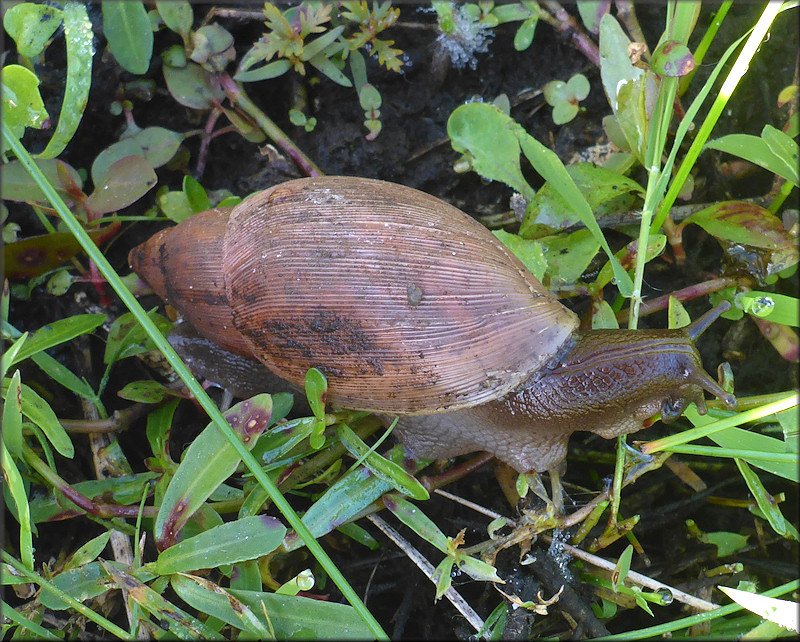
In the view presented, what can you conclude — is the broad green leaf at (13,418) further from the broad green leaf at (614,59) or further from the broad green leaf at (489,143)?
the broad green leaf at (614,59)

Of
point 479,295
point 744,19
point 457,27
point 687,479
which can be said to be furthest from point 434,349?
point 744,19

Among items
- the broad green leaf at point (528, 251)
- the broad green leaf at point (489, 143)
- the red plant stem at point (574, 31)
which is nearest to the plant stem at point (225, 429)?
the broad green leaf at point (528, 251)


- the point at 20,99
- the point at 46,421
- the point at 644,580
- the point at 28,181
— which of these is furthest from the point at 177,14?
→ the point at 644,580

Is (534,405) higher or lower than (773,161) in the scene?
lower

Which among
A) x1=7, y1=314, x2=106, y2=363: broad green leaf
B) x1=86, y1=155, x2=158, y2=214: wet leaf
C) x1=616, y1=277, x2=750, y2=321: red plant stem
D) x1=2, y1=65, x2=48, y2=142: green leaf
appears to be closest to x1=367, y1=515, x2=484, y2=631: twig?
x1=616, y1=277, x2=750, y2=321: red plant stem

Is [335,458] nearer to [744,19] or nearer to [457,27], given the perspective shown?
[457,27]
